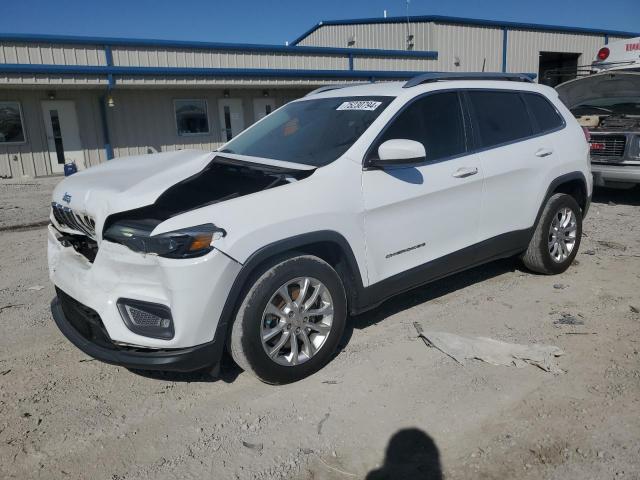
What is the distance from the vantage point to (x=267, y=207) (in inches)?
118

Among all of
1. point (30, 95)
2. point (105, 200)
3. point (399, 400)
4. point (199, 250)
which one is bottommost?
point (399, 400)

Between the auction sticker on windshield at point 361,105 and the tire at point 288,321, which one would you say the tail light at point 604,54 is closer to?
the auction sticker on windshield at point 361,105

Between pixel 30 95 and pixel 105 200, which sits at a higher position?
pixel 30 95

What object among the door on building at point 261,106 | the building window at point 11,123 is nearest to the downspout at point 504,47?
the door on building at point 261,106

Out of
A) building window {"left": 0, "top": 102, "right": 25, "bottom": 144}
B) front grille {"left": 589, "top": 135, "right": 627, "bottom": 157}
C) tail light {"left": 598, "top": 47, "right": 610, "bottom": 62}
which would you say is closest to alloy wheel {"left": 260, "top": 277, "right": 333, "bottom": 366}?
front grille {"left": 589, "top": 135, "right": 627, "bottom": 157}

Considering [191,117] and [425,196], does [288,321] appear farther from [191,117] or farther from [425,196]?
[191,117]

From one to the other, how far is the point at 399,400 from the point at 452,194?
5.33ft

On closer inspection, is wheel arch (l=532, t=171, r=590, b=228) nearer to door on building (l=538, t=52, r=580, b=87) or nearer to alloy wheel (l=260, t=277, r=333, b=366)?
alloy wheel (l=260, t=277, r=333, b=366)

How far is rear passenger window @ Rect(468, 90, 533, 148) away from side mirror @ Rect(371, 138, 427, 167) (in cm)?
110

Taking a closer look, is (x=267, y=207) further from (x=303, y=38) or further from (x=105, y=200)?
(x=303, y=38)

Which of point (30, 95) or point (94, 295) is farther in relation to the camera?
point (30, 95)

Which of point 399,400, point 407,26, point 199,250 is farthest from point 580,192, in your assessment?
point 407,26

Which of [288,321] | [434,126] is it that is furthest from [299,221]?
[434,126]

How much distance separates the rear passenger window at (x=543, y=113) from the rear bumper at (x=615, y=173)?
3.75m
